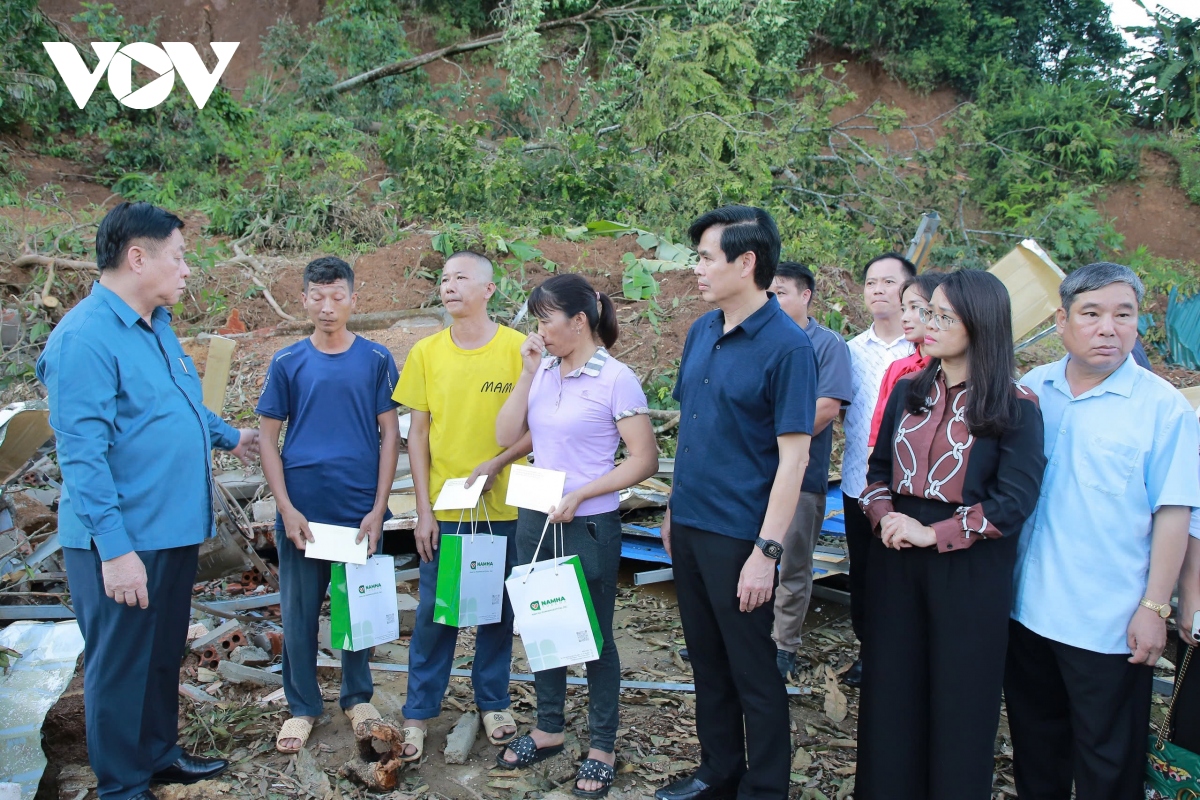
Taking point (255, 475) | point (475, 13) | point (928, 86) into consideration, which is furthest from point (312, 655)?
point (928, 86)

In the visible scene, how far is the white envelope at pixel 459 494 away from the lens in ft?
11.7

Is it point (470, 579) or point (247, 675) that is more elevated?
point (470, 579)

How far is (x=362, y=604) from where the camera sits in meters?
3.64

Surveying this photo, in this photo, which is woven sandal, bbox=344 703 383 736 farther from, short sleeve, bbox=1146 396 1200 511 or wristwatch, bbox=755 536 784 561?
short sleeve, bbox=1146 396 1200 511

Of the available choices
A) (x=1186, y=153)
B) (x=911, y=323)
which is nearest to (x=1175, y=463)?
(x=911, y=323)

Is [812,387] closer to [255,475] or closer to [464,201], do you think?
[255,475]

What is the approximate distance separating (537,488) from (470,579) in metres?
0.53

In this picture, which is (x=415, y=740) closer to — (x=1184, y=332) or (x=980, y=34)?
(x=1184, y=332)

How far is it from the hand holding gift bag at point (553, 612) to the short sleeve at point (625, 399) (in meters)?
0.55

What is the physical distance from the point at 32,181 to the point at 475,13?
9270 mm

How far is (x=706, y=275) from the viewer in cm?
305

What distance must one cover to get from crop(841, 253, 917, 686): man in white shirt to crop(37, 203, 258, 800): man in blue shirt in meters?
2.76

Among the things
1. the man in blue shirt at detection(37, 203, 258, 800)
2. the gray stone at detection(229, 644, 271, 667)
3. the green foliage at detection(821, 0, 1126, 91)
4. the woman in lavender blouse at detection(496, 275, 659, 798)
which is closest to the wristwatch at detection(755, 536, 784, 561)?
the woman in lavender blouse at detection(496, 275, 659, 798)

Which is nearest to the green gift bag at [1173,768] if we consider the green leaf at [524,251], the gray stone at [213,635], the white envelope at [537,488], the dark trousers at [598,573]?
the dark trousers at [598,573]
